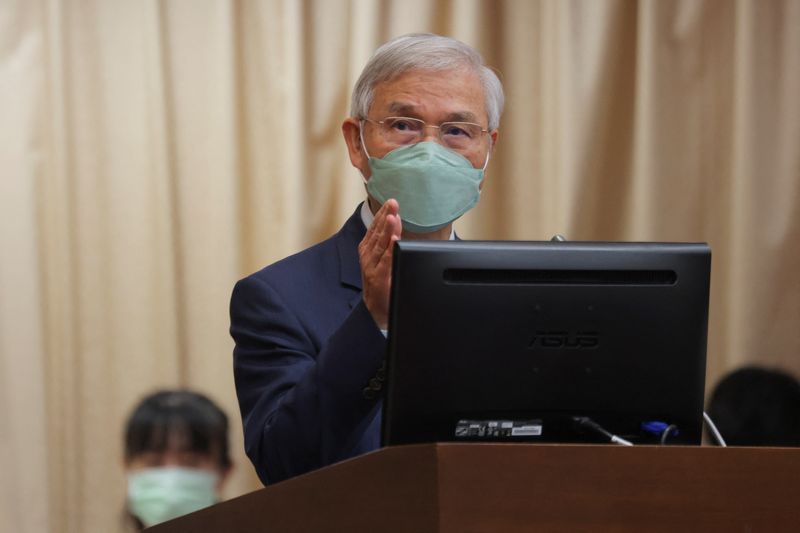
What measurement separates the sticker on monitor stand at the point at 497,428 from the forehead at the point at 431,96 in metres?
0.74

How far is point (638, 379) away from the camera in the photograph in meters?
1.40

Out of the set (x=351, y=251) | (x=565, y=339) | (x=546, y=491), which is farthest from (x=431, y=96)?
(x=546, y=491)

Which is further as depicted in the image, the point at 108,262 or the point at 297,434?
the point at 108,262

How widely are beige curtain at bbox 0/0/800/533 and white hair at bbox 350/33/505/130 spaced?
3.71 feet

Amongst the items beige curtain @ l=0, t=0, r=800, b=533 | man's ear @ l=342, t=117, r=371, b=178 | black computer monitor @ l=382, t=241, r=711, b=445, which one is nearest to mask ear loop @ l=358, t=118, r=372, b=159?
man's ear @ l=342, t=117, r=371, b=178

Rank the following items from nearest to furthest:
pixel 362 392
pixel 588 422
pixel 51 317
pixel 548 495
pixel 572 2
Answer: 1. pixel 548 495
2. pixel 588 422
3. pixel 362 392
4. pixel 51 317
5. pixel 572 2

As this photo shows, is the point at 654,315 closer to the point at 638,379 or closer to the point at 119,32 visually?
the point at 638,379

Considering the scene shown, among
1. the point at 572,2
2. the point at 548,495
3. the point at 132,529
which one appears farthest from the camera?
the point at 572,2

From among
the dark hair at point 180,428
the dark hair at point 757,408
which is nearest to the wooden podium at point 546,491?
the dark hair at point 180,428

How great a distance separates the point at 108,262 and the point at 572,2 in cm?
152

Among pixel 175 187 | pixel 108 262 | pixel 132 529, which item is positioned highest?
pixel 175 187

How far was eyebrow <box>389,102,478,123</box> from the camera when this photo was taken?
1978mm

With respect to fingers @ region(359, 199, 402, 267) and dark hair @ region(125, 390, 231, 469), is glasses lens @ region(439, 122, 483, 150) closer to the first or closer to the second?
fingers @ region(359, 199, 402, 267)

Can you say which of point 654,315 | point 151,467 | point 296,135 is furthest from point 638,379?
point 296,135
